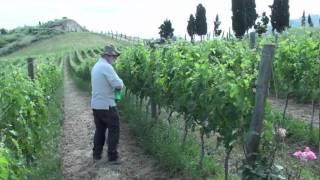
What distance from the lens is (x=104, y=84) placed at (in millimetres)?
7543

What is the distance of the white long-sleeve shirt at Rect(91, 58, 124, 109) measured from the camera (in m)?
7.50

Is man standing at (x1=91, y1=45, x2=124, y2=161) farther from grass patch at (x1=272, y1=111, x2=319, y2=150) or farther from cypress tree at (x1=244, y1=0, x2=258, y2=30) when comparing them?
cypress tree at (x1=244, y1=0, x2=258, y2=30)

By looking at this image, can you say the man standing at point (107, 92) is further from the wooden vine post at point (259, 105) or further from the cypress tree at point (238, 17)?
the cypress tree at point (238, 17)

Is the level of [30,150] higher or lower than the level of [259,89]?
lower

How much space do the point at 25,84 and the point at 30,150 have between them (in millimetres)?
1220

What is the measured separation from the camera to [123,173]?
7.23 m

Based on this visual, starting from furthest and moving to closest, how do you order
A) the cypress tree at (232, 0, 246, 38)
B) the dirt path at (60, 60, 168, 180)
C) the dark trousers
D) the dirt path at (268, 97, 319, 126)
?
1. the cypress tree at (232, 0, 246, 38)
2. the dirt path at (268, 97, 319, 126)
3. the dark trousers
4. the dirt path at (60, 60, 168, 180)

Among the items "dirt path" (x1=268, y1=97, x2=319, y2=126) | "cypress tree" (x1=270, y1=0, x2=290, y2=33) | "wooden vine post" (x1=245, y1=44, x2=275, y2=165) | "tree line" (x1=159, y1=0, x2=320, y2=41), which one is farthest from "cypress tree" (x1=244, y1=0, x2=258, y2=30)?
"wooden vine post" (x1=245, y1=44, x2=275, y2=165)

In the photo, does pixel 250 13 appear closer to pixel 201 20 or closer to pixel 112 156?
pixel 201 20

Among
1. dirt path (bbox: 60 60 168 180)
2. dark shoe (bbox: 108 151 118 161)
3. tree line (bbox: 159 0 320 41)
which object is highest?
tree line (bbox: 159 0 320 41)

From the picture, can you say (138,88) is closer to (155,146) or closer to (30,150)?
(155,146)

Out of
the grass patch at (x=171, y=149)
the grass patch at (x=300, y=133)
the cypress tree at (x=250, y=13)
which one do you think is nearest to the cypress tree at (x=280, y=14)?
the cypress tree at (x=250, y=13)

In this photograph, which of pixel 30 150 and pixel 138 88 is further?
pixel 138 88

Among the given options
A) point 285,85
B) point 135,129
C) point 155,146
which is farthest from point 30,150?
point 285,85
